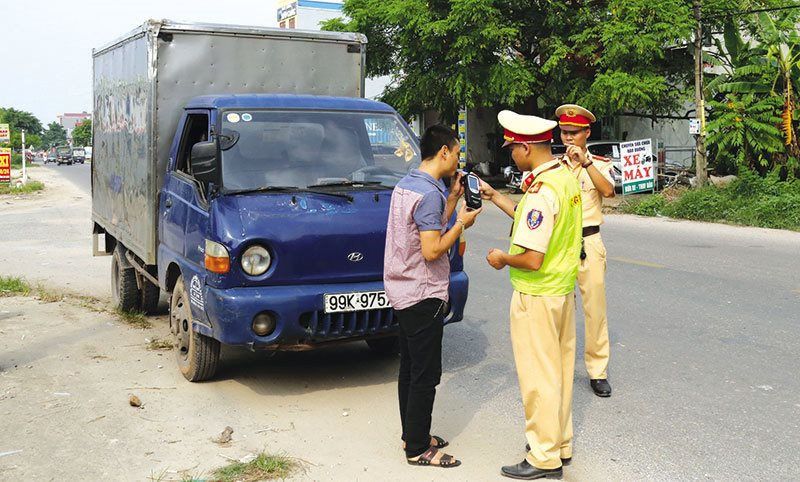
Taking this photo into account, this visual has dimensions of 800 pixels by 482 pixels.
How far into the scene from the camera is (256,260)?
5.11 metres

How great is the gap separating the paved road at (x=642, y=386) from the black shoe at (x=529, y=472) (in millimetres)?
107

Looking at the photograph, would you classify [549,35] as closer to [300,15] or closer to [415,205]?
[415,205]

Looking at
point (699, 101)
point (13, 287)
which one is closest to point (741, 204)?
point (699, 101)

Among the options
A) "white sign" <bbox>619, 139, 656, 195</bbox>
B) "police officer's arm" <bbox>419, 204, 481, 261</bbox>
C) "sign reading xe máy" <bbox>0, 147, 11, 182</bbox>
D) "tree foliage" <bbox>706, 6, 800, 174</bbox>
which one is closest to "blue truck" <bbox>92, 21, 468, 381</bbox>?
"police officer's arm" <bbox>419, 204, 481, 261</bbox>

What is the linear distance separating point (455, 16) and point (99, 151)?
15820 mm

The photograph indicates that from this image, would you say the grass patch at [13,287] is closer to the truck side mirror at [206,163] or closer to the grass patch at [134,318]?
the grass patch at [134,318]

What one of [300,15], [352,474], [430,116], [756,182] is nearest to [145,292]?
[352,474]

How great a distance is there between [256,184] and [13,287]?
5.37m

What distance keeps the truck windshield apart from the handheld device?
179 cm

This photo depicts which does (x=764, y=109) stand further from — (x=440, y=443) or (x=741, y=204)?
(x=440, y=443)

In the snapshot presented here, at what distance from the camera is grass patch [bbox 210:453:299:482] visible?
407 centimetres

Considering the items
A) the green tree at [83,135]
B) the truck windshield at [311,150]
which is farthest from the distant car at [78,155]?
the truck windshield at [311,150]

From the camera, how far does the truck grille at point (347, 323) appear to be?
5.15m

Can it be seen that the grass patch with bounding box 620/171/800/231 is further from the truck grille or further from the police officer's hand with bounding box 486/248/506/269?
the police officer's hand with bounding box 486/248/506/269
